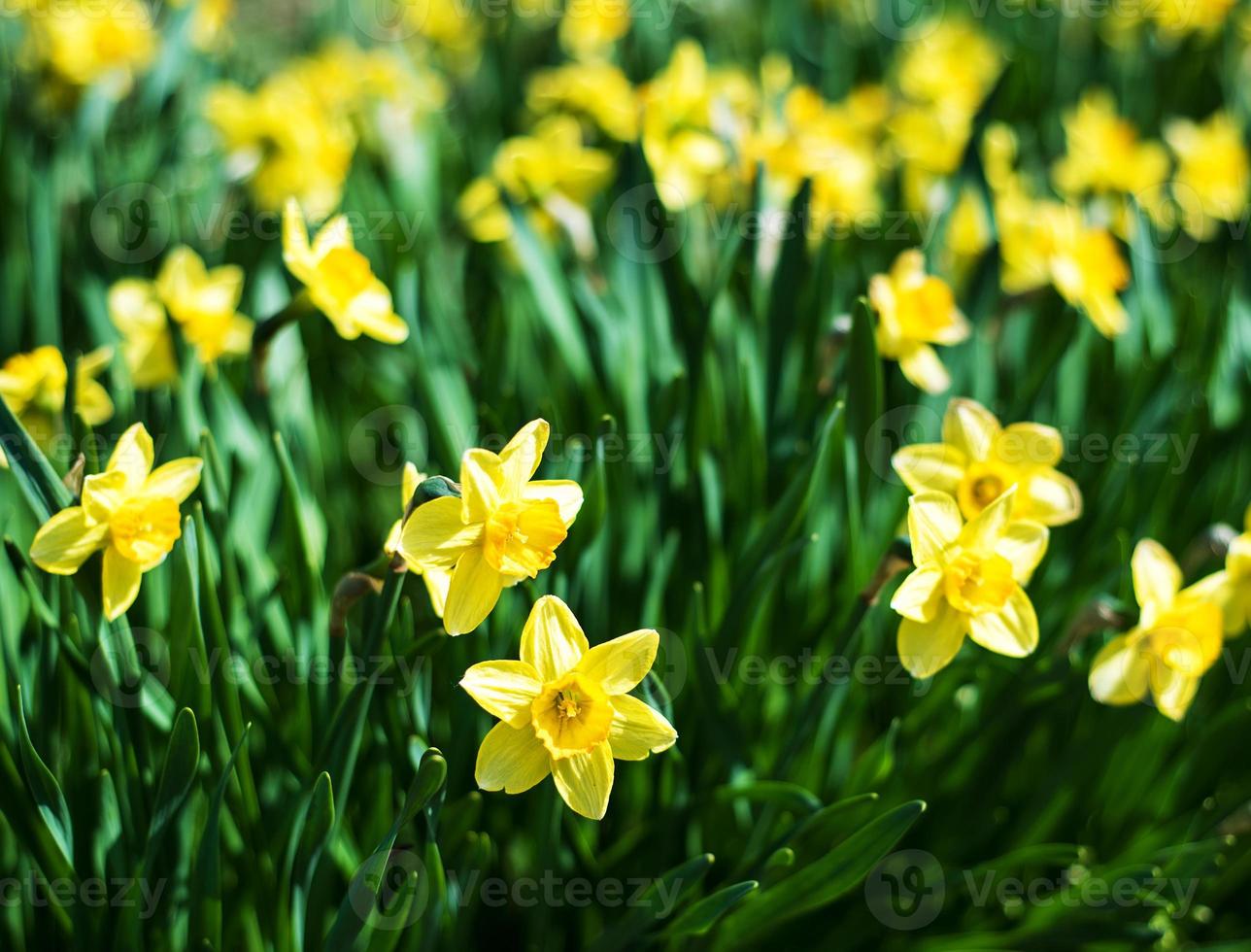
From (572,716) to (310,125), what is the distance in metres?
1.89

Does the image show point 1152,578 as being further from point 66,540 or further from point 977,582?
point 66,540

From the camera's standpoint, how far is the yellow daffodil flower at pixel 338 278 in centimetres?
155

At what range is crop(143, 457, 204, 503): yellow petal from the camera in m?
1.29

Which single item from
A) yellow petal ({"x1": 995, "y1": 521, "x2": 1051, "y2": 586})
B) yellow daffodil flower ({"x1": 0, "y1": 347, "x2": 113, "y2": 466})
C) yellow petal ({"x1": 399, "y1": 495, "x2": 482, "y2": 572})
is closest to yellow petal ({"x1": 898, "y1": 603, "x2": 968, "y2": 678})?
yellow petal ({"x1": 995, "y1": 521, "x2": 1051, "y2": 586})

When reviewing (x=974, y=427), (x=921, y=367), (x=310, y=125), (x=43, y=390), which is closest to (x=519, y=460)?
(x=974, y=427)

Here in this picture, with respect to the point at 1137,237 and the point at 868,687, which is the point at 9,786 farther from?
the point at 1137,237

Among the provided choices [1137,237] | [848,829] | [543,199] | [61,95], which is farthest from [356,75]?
[848,829]

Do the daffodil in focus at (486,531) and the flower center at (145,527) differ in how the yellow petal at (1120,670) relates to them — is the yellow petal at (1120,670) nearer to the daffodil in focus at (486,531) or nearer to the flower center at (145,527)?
the daffodil in focus at (486,531)

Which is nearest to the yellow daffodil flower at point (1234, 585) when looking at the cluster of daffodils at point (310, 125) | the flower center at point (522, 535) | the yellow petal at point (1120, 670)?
the yellow petal at point (1120, 670)

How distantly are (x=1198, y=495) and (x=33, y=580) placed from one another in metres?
1.93

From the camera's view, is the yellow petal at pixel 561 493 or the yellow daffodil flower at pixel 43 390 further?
the yellow daffodil flower at pixel 43 390

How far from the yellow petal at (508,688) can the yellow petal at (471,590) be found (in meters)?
0.05

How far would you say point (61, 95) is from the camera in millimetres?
2875

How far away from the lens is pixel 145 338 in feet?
6.33
